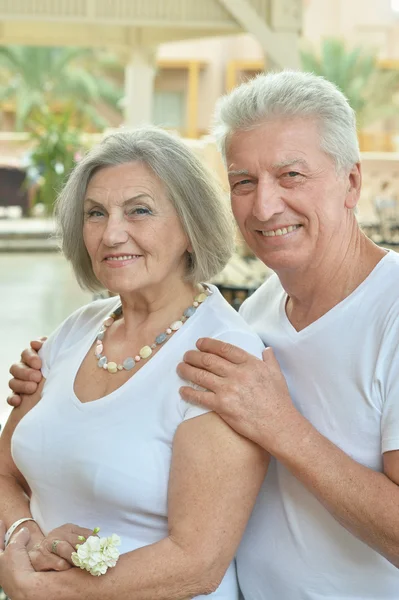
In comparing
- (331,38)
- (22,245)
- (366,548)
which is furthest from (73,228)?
(331,38)

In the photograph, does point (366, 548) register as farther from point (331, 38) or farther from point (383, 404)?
point (331, 38)

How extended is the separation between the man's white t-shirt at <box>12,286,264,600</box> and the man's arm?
0.19ft

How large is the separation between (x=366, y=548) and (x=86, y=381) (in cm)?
67

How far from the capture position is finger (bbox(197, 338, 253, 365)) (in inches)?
70.2

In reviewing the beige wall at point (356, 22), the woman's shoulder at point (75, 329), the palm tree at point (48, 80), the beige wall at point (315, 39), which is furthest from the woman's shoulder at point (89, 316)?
the beige wall at point (356, 22)

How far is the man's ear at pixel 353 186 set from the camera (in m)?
1.93

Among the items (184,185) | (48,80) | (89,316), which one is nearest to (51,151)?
(89,316)

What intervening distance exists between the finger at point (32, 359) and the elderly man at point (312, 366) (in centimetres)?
48

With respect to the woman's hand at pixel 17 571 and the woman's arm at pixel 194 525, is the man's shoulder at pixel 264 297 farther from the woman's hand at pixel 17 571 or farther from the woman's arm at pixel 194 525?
the woman's hand at pixel 17 571

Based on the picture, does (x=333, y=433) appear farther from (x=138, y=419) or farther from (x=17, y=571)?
(x=17, y=571)

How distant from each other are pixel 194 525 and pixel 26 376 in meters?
0.63

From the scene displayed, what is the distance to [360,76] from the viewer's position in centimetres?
2344

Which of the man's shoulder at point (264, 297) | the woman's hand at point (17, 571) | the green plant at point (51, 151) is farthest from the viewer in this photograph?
the green plant at point (51, 151)

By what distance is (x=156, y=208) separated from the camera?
1906 millimetres
